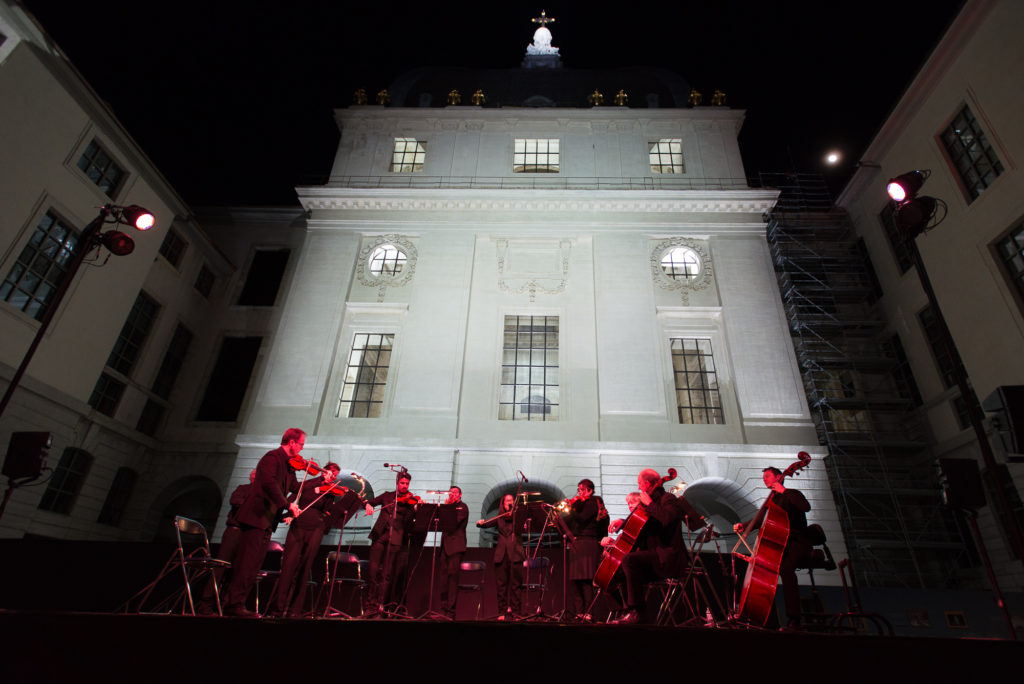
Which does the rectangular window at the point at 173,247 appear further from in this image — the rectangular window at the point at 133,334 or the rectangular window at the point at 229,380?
the rectangular window at the point at 229,380

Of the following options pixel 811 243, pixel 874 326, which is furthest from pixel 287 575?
pixel 811 243

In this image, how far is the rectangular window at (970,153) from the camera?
12.4 metres

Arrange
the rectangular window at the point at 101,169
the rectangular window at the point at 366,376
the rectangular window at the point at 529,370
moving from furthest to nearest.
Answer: the rectangular window at the point at 366,376 → the rectangular window at the point at 529,370 → the rectangular window at the point at 101,169

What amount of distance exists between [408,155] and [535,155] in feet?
14.4

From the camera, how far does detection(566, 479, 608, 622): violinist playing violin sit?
6.14m

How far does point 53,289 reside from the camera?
1167 centimetres

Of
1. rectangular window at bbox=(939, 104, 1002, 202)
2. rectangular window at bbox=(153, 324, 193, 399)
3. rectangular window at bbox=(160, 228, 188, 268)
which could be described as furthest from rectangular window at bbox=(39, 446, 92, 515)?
rectangular window at bbox=(939, 104, 1002, 202)

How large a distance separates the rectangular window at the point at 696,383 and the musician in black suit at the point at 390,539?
26.5ft

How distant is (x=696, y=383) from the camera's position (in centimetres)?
1355

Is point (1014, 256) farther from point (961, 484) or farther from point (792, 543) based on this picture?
point (792, 543)

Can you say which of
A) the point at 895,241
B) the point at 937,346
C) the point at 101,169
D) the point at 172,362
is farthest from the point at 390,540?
the point at 895,241

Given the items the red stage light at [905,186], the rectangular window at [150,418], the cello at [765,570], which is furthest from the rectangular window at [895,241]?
the rectangular window at [150,418]

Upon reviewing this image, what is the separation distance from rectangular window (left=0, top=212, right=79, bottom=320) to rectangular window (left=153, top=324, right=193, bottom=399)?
426 cm

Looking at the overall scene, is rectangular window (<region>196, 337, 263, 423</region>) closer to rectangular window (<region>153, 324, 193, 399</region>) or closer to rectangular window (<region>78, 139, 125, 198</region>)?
rectangular window (<region>153, 324, 193, 399</region>)
